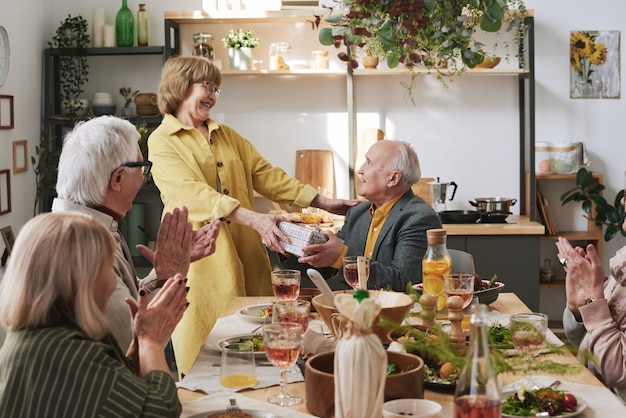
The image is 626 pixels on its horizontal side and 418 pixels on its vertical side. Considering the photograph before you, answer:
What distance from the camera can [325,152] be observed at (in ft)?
18.3

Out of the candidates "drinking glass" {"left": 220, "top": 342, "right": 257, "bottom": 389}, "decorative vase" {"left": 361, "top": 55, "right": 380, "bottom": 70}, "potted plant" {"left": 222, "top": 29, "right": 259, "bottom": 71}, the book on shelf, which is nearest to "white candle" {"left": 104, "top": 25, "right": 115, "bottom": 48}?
"potted plant" {"left": 222, "top": 29, "right": 259, "bottom": 71}

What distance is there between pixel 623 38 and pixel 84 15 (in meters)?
3.39

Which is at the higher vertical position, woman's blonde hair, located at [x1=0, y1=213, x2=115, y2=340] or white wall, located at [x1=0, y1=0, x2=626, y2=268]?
white wall, located at [x1=0, y1=0, x2=626, y2=268]

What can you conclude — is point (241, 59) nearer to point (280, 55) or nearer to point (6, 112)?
point (280, 55)

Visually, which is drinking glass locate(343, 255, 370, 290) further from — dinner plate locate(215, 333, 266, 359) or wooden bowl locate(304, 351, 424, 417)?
wooden bowl locate(304, 351, 424, 417)

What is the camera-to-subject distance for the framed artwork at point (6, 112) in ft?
15.8

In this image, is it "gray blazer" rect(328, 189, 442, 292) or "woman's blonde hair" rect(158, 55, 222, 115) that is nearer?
"gray blazer" rect(328, 189, 442, 292)

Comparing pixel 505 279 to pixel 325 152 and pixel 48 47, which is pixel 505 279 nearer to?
pixel 325 152

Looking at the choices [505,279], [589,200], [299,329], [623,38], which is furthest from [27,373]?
[623,38]

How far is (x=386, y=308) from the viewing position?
220cm

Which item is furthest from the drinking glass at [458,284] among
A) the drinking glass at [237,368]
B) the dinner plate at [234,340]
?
the drinking glass at [237,368]

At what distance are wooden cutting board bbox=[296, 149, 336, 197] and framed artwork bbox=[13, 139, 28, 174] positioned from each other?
164 cm

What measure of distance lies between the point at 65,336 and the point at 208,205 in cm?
197

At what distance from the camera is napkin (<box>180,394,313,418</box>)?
1.84m
